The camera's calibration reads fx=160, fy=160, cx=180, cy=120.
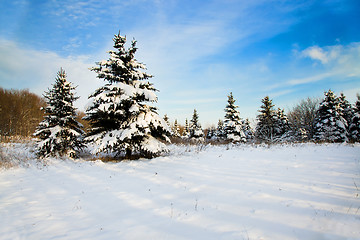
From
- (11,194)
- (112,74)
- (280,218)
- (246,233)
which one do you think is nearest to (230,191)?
(280,218)

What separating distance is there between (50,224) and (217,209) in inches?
159

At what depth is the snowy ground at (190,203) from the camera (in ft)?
10.9

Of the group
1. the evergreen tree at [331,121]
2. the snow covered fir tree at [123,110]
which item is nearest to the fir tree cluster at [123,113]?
the snow covered fir tree at [123,110]

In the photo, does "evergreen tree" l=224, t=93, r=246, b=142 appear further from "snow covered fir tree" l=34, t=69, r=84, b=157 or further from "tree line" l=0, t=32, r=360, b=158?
"snow covered fir tree" l=34, t=69, r=84, b=157

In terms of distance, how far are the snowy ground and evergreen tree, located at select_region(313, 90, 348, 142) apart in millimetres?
23710

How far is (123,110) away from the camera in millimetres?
9766

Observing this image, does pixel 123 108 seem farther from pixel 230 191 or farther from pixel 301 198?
pixel 301 198

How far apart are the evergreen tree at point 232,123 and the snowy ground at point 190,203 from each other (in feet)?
61.1

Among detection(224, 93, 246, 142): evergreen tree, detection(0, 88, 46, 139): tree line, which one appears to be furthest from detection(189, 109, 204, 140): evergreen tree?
detection(0, 88, 46, 139): tree line

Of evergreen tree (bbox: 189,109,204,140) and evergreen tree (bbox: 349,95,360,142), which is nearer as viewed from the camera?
evergreen tree (bbox: 349,95,360,142)

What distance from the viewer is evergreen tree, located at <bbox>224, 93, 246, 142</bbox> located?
2616 centimetres

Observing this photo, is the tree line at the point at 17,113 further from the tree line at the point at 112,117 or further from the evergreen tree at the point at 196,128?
the evergreen tree at the point at 196,128

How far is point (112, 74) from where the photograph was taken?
33.3 feet

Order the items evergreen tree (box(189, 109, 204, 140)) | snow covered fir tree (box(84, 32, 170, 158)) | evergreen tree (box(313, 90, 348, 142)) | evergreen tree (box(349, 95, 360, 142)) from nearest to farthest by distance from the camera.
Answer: snow covered fir tree (box(84, 32, 170, 158))
evergreen tree (box(313, 90, 348, 142))
evergreen tree (box(349, 95, 360, 142))
evergreen tree (box(189, 109, 204, 140))
